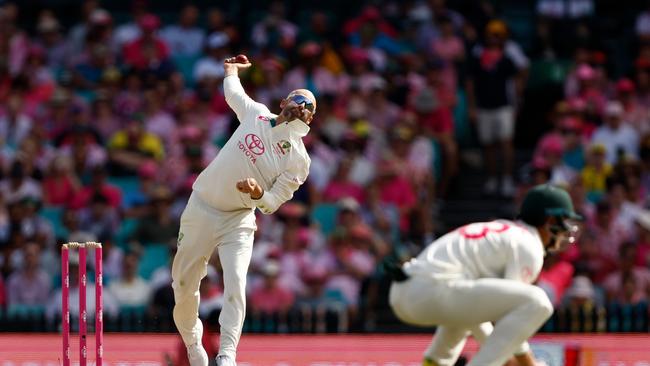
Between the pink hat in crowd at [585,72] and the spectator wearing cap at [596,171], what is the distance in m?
1.35

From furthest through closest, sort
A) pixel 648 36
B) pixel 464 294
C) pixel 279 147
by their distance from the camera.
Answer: pixel 648 36 < pixel 279 147 < pixel 464 294

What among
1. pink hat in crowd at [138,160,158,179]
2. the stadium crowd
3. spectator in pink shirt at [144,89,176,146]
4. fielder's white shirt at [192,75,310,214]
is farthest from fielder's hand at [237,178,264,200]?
spectator in pink shirt at [144,89,176,146]

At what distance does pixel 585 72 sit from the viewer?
60.2 ft

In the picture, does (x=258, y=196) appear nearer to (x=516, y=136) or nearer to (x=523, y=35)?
(x=516, y=136)

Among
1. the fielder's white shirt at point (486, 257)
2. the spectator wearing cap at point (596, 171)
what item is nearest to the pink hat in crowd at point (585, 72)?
the spectator wearing cap at point (596, 171)

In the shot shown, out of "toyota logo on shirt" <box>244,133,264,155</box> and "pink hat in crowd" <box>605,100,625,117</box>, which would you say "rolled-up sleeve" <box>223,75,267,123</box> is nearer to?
"toyota logo on shirt" <box>244,133,264,155</box>

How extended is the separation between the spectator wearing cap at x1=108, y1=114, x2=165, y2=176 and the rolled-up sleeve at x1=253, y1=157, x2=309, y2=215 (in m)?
6.55

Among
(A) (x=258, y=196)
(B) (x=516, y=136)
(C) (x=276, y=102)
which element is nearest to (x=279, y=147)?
(A) (x=258, y=196)

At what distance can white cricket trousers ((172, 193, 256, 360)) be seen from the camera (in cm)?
1049

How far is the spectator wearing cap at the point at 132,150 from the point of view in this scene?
1719 cm

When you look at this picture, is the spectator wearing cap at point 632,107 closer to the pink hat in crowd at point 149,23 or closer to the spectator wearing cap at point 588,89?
the spectator wearing cap at point 588,89

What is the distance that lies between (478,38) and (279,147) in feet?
29.2

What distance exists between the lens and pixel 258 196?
1037 cm

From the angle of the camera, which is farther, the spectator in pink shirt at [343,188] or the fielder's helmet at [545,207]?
the spectator in pink shirt at [343,188]
